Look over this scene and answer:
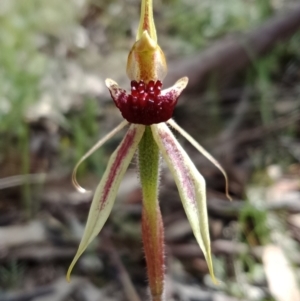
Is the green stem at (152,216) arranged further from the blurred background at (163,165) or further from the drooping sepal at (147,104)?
the blurred background at (163,165)

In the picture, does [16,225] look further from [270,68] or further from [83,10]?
[83,10]

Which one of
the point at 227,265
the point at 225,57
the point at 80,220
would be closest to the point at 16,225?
the point at 80,220

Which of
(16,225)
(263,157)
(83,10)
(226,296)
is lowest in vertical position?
(226,296)

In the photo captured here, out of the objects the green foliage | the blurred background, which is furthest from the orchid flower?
the green foliage

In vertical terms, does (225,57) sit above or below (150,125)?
above

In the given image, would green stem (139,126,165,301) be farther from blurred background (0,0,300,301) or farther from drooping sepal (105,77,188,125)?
blurred background (0,0,300,301)

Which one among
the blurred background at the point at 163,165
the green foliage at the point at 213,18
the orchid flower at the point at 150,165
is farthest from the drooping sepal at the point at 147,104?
the green foliage at the point at 213,18

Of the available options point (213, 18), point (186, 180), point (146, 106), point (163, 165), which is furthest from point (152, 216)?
point (213, 18)
